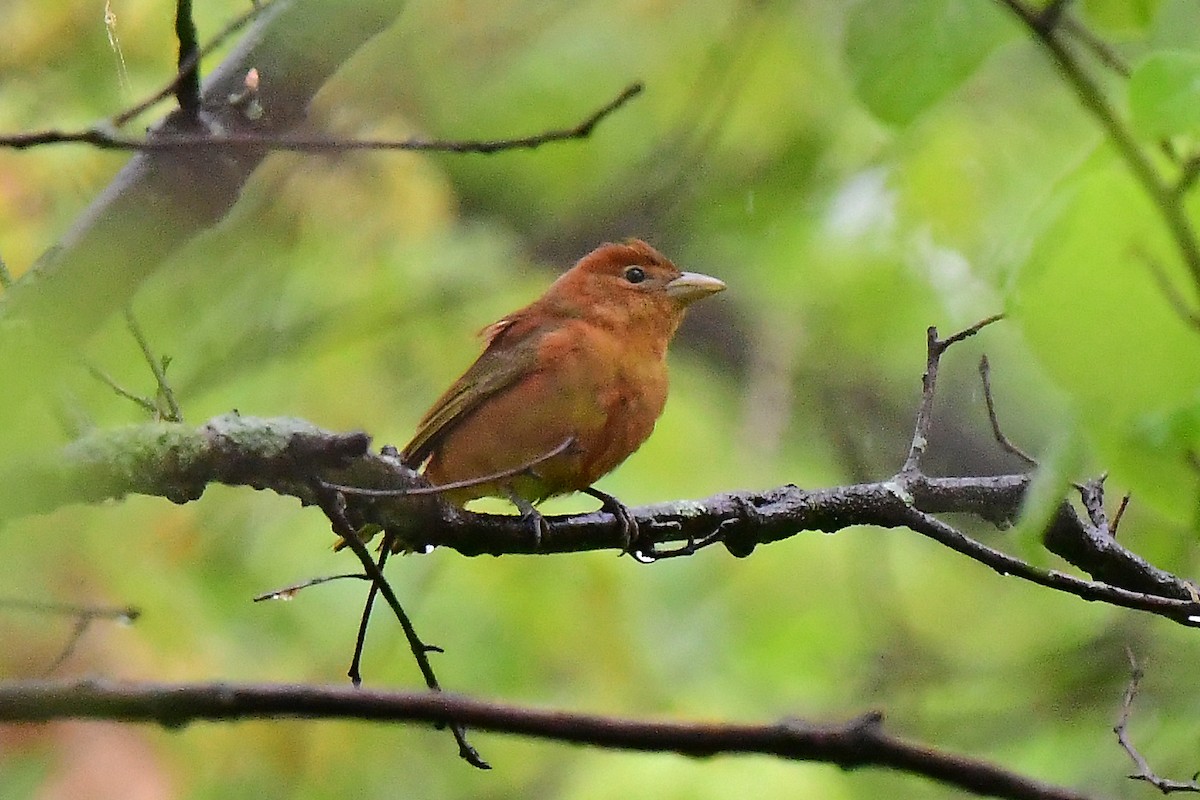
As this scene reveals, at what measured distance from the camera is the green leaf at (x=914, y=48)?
1.55m

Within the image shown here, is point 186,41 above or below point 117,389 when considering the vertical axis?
above

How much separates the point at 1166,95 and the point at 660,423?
6.77 metres

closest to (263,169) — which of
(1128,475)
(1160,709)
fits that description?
(1160,709)

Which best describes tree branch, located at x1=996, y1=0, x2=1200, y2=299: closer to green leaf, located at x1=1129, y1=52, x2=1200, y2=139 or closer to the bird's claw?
green leaf, located at x1=1129, y1=52, x2=1200, y2=139

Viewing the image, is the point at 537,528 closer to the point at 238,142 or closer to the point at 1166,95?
the point at 238,142

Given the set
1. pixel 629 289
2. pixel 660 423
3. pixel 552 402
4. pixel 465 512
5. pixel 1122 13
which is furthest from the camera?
pixel 660 423

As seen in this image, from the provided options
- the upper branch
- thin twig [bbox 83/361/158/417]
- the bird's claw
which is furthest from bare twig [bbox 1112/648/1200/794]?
thin twig [bbox 83/361/158/417]

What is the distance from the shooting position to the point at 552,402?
4.38 m

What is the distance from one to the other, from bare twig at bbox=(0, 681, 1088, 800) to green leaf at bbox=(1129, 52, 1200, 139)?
1.81 feet

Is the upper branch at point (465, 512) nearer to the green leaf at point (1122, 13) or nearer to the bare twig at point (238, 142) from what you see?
the bare twig at point (238, 142)

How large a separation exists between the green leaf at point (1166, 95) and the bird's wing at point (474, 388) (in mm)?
3357

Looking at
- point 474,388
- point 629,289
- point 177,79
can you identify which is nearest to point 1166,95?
point 177,79

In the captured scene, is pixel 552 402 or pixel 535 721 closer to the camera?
pixel 535 721

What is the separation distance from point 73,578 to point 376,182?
2079 millimetres
